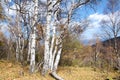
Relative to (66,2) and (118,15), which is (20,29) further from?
(118,15)

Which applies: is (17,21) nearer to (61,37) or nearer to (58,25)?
(58,25)

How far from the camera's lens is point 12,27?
31.3 meters

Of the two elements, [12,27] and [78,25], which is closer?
[78,25]

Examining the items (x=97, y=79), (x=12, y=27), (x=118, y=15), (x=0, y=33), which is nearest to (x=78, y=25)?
(x=97, y=79)

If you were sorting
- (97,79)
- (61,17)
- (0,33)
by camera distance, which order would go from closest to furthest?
1. (97,79)
2. (61,17)
3. (0,33)

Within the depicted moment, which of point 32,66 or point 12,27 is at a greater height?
point 12,27

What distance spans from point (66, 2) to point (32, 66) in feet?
24.7

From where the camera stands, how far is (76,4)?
20547 millimetres

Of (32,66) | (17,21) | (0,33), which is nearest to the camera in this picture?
(32,66)

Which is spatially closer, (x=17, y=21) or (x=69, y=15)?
(x=69, y=15)

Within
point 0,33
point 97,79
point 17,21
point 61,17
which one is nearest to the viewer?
point 97,79

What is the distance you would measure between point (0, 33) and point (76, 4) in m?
25.5

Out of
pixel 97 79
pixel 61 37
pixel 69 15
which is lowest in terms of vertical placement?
pixel 97 79

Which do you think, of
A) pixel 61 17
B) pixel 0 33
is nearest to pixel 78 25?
pixel 61 17
